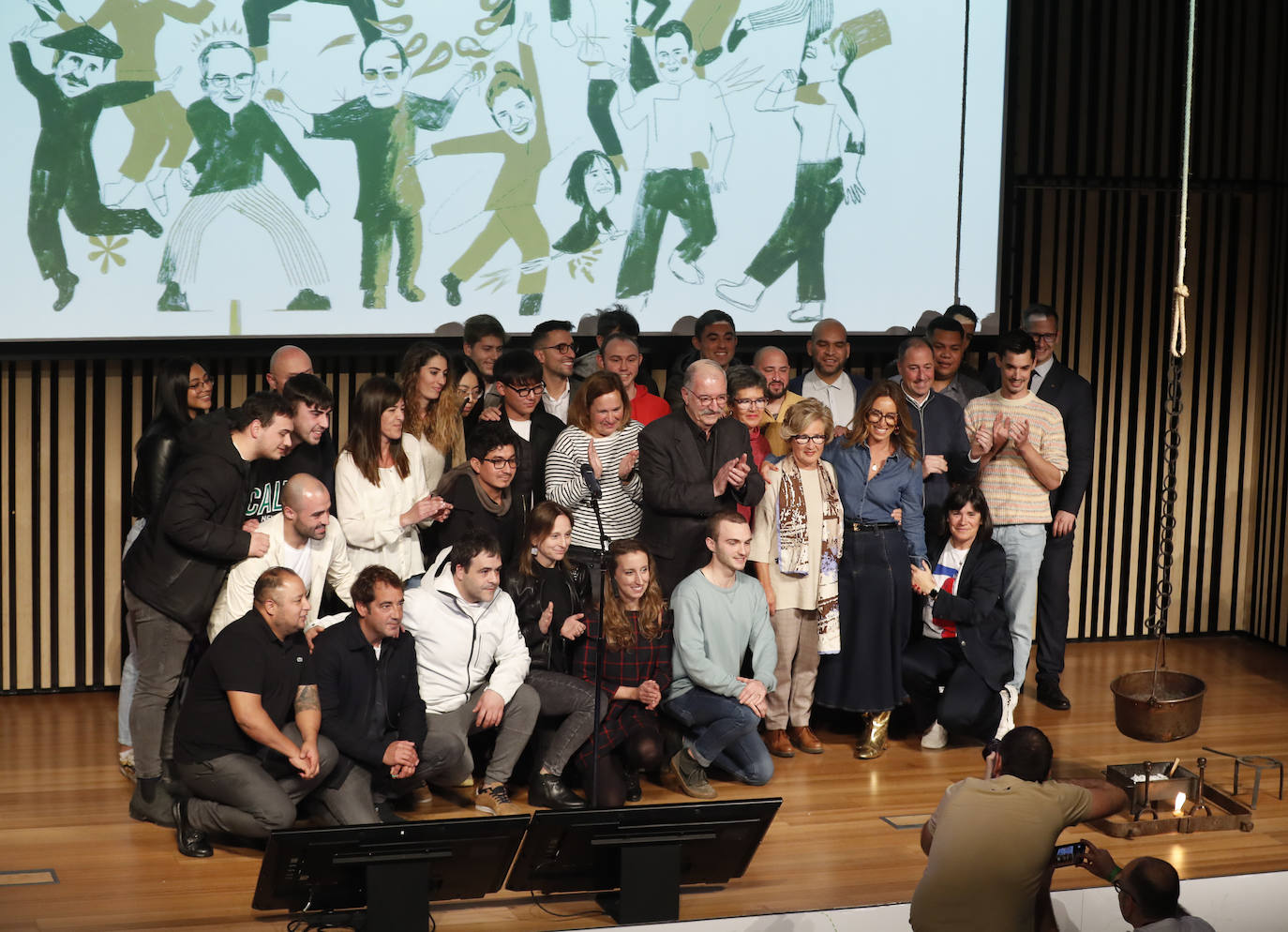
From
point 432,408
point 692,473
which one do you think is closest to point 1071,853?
point 692,473

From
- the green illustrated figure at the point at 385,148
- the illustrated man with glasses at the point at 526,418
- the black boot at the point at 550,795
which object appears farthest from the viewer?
the green illustrated figure at the point at 385,148

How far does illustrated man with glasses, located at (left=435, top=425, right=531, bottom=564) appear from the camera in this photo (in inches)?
205

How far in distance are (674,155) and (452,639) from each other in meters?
2.57

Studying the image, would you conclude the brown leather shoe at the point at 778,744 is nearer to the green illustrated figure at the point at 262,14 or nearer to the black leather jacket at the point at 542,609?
the black leather jacket at the point at 542,609

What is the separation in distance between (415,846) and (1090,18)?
4962 millimetres

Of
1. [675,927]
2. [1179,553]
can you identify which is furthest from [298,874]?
[1179,553]

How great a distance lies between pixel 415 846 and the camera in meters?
4.09

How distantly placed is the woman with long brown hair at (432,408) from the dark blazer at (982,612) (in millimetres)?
1883

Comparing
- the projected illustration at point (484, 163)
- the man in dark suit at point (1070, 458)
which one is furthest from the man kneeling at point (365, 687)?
the man in dark suit at point (1070, 458)

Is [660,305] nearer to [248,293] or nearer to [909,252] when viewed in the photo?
[909,252]

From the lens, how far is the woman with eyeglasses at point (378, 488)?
5.13 m

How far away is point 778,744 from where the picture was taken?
18.7 feet

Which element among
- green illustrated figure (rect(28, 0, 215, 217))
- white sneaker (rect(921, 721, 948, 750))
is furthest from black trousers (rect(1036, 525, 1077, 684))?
green illustrated figure (rect(28, 0, 215, 217))

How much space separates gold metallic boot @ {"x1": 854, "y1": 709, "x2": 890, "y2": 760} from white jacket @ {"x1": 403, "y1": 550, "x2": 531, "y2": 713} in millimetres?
1413
